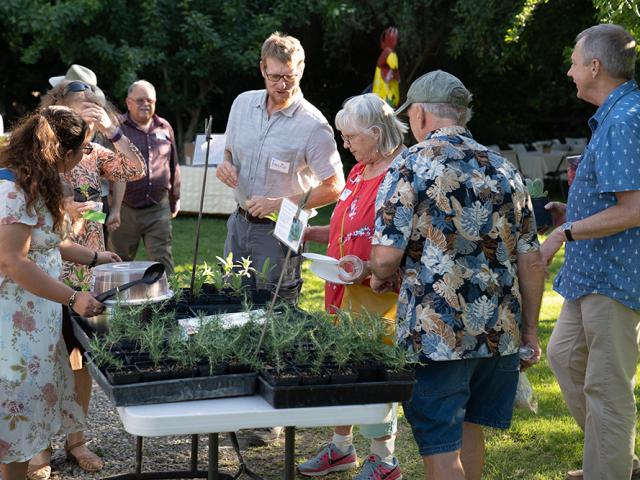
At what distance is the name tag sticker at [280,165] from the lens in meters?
4.17

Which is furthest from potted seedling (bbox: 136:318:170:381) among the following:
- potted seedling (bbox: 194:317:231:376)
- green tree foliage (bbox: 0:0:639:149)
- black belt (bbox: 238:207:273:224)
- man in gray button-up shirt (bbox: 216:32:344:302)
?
green tree foliage (bbox: 0:0:639:149)

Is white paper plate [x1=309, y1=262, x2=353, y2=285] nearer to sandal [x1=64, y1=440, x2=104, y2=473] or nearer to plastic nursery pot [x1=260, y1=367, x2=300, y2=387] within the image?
plastic nursery pot [x1=260, y1=367, x2=300, y2=387]

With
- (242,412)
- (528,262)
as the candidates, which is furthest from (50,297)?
(528,262)

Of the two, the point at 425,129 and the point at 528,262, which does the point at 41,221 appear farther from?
the point at 528,262

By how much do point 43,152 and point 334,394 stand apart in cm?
135

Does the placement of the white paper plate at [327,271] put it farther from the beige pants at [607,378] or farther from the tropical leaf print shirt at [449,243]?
the beige pants at [607,378]

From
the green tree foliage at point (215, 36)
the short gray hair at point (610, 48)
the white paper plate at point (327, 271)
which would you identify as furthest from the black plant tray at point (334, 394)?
the green tree foliage at point (215, 36)

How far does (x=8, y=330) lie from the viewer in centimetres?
306

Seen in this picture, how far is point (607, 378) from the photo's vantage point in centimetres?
328

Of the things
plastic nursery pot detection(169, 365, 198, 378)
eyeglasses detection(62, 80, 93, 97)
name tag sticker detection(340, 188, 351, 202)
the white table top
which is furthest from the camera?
eyeglasses detection(62, 80, 93, 97)

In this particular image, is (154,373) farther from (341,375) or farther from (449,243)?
(449,243)

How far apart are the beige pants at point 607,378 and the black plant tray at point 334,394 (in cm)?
114

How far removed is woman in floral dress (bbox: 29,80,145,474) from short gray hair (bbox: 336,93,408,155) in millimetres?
1093

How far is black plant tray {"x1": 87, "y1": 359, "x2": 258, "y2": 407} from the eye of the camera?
2.28 meters
